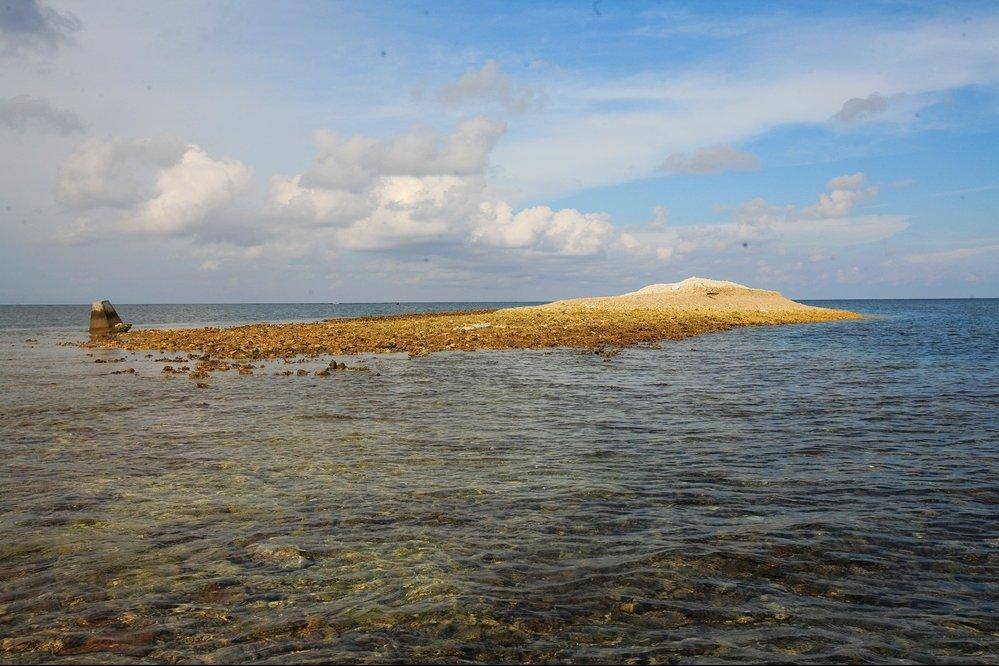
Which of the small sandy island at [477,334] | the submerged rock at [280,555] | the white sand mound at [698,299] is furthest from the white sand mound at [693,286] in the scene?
the submerged rock at [280,555]

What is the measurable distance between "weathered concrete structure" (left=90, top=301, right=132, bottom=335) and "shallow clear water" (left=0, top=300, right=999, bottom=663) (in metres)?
42.7

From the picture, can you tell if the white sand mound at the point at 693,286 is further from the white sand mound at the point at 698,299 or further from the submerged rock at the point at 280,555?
the submerged rock at the point at 280,555

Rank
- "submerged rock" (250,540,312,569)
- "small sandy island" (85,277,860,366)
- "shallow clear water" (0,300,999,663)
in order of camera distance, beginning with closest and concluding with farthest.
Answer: "shallow clear water" (0,300,999,663)
"submerged rock" (250,540,312,569)
"small sandy island" (85,277,860,366)

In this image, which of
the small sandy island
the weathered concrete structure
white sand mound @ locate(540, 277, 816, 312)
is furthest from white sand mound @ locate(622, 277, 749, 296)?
the weathered concrete structure

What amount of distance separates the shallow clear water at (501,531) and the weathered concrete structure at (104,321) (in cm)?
4266

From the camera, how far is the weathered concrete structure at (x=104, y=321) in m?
55.4

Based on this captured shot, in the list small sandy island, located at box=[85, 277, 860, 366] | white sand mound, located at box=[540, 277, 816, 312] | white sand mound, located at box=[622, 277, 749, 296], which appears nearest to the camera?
small sandy island, located at box=[85, 277, 860, 366]

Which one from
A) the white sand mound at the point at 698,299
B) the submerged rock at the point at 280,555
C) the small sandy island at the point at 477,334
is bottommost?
the submerged rock at the point at 280,555

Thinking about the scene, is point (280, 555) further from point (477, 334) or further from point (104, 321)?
point (104, 321)

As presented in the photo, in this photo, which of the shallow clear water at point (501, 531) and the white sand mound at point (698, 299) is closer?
the shallow clear water at point (501, 531)

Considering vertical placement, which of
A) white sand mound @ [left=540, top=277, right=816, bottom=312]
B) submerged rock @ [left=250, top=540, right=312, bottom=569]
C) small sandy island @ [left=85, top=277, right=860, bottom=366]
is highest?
white sand mound @ [left=540, top=277, right=816, bottom=312]

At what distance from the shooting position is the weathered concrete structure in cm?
5535

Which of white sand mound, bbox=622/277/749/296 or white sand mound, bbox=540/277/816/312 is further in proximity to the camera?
white sand mound, bbox=622/277/749/296

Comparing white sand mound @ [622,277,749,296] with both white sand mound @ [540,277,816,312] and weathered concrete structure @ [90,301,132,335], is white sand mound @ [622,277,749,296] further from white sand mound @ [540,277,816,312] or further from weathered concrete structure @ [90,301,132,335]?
weathered concrete structure @ [90,301,132,335]
